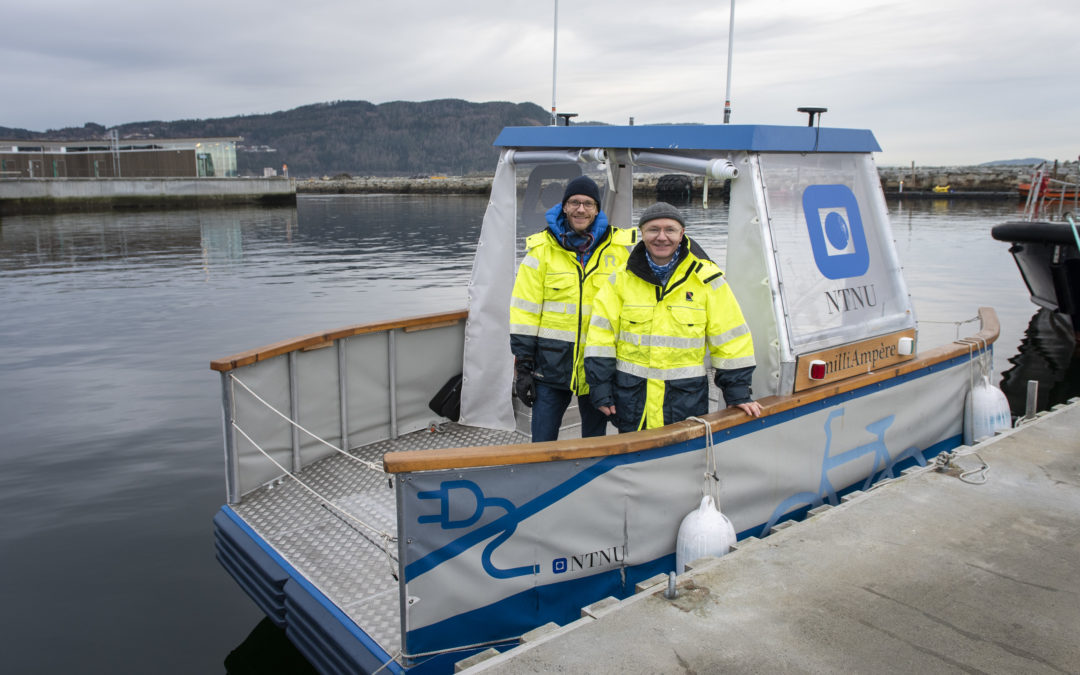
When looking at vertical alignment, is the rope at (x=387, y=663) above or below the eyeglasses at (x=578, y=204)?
below

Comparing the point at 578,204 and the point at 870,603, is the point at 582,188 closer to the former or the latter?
the point at 578,204

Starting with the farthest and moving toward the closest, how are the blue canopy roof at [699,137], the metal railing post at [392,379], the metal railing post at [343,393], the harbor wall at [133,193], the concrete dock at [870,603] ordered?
the harbor wall at [133,193]
the metal railing post at [392,379]
the metal railing post at [343,393]
the blue canopy roof at [699,137]
the concrete dock at [870,603]

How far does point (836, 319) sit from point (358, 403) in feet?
10.2

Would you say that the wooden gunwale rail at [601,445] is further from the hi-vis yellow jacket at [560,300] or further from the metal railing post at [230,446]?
the metal railing post at [230,446]

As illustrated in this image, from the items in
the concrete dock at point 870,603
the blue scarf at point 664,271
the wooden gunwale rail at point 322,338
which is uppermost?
the blue scarf at point 664,271

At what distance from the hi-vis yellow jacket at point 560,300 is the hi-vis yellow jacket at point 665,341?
418 mm

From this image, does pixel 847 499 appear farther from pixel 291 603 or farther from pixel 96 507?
pixel 96 507

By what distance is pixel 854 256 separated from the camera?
4.71m

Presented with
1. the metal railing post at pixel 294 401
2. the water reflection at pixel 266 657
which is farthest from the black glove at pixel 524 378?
the water reflection at pixel 266 657

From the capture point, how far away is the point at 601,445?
330 cm

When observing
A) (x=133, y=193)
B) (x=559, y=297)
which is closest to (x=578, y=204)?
(x=559, y=297)

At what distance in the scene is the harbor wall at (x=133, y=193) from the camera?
143 feet

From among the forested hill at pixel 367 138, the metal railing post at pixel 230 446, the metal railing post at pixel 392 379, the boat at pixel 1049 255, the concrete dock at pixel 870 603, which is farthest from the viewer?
the forested hill at pixel 367 138

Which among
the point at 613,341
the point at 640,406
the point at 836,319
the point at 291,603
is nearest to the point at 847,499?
the point at 836,319
